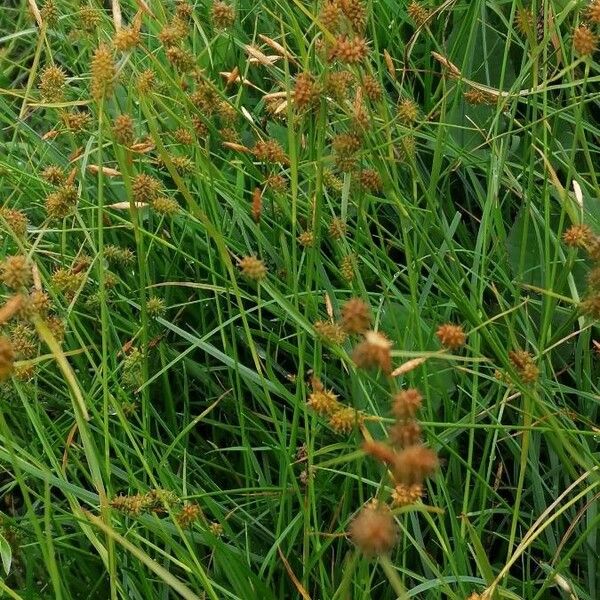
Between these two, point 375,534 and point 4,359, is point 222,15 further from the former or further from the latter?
point 375,534

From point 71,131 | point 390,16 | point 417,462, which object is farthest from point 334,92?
point 390,16

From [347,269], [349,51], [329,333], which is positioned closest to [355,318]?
[329,333]

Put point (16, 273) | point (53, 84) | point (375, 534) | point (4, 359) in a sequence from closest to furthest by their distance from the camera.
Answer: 1. point (375, 534)
2. point (4, 359)
3. point (16, 273)
4. point (53, 84)

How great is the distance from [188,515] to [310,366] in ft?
1.24

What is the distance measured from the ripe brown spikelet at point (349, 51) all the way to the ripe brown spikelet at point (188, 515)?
54cm

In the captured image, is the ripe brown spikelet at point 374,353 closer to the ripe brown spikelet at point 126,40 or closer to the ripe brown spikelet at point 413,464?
the ripe brown spikelet at point 413,464

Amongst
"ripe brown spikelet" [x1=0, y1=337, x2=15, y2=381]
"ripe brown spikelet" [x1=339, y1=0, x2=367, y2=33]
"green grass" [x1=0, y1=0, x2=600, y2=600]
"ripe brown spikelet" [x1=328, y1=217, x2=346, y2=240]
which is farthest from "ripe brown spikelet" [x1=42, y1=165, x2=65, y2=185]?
"ripe brown spikelet" [x1=0, y1=337, x2=15, y2=381]

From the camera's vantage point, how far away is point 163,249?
1807 millimetres

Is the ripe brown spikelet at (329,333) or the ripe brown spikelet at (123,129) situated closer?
the ripe brown spikelet at (329,333)

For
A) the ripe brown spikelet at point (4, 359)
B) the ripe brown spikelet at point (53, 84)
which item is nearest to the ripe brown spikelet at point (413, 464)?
the ripe brown spikelet at point (4, 359)

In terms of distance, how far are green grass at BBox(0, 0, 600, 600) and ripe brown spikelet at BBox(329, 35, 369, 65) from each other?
7 centimetres

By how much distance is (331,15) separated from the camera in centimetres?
132

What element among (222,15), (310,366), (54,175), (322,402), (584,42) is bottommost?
(310,366)

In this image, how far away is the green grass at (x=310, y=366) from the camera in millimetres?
1321
